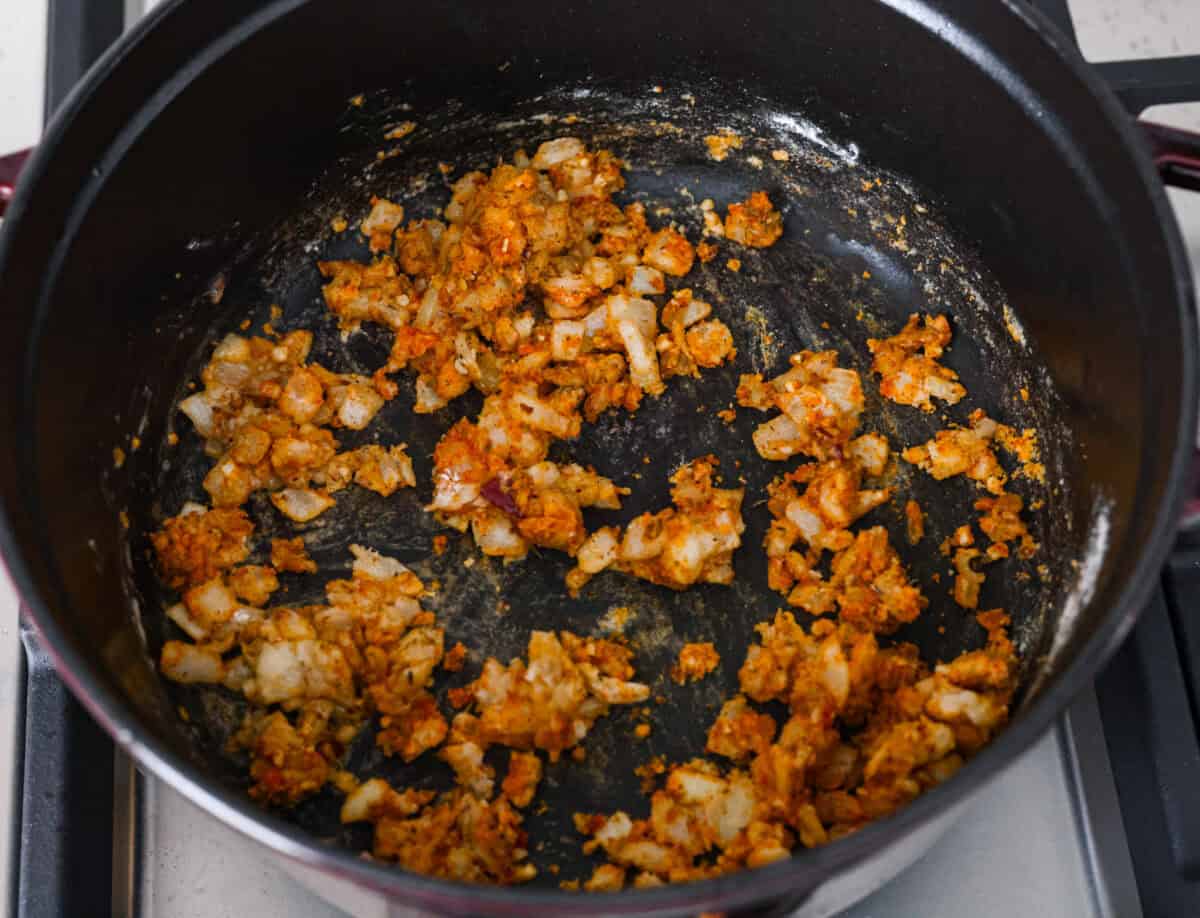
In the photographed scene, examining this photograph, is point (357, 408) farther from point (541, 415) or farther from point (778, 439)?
point (778, 439)

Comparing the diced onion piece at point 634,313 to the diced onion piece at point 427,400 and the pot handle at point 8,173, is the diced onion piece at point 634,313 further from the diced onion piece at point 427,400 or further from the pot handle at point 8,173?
the pot handle at point 8,173

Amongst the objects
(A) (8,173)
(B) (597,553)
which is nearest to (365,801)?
(B) (597,553)

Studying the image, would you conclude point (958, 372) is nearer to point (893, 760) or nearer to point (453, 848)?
point (893, 760)

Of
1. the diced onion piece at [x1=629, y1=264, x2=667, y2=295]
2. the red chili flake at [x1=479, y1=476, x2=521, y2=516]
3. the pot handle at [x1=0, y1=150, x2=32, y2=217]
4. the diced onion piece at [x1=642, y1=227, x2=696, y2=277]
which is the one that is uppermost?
the pot handle at [x1=0, y1=150, x2=32, y2=217]

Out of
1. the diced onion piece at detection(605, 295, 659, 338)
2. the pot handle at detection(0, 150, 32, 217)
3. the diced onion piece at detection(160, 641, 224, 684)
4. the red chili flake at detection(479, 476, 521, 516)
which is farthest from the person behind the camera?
the diced onion piece at detection(605, 295, 659, 338)

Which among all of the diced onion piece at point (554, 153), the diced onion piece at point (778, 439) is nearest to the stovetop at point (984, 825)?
the diced onion piece at point (778, 439)

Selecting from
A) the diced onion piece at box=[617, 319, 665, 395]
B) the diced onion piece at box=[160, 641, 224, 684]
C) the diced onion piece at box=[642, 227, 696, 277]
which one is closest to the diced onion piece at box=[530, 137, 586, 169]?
the diced onion piece at box=[642, 227, 696, 277]

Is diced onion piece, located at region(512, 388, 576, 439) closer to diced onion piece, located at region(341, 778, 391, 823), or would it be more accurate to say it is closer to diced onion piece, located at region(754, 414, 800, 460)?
diced onion piece, located at region(754, 414, 800, 460)
